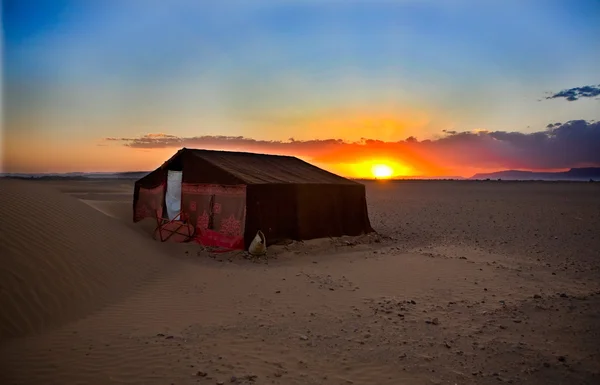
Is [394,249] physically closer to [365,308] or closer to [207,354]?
[365,308]

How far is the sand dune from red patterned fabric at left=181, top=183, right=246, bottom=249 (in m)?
1.93

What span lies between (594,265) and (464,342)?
28.4 feet

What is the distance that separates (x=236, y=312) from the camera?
762 cm

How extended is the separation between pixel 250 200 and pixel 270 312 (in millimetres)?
5791

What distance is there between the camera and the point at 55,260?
820cm

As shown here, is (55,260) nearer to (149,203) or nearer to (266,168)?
(149,203)

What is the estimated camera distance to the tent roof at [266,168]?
14.4m

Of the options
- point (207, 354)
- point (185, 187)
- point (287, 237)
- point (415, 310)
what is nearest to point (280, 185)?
point (287, 237)

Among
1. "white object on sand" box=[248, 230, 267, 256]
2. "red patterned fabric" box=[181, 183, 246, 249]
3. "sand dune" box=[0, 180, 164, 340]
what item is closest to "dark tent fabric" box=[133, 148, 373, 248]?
"red patterned fabric" box=[181, 183, 246, 249]

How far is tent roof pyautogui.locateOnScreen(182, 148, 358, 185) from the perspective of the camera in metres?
14.4

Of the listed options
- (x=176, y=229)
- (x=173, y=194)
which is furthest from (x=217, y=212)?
(x=173, y=194)

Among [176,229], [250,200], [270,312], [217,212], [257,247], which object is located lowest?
[270,312]

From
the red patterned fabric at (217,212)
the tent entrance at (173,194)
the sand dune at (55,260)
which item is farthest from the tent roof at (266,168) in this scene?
the sand dune at (55,260)

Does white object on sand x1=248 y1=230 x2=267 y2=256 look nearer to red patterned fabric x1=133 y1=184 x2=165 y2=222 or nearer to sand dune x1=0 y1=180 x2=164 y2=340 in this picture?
sand dune x1=0 y1=180 x2=164 y2=340
